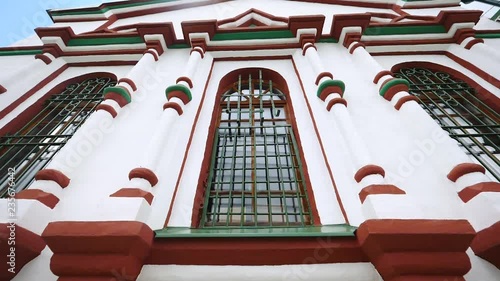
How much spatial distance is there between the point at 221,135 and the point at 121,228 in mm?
2645

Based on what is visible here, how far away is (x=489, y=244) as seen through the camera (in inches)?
90.7

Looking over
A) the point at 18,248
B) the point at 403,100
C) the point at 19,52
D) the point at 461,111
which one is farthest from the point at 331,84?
the point at 19,52

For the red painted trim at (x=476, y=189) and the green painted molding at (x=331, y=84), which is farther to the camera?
the green painted molding at (x=331, y=84)

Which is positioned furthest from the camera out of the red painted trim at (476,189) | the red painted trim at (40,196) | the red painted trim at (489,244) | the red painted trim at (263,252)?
the red painted trim at (40,196)

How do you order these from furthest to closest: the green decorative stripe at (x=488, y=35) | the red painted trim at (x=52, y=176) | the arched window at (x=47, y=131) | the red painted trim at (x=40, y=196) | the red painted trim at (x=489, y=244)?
the green decorative stripe at (x=488, y=35), the arched window at (x=47, y=131), the red painted trim at (x=52, y=176), the red painted trim at (x=40, y=196), the red painted trim at (x=489, y=244)

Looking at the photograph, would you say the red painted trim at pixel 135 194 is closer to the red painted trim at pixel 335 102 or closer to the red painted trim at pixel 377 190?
the red painted trim at pixel 377 190

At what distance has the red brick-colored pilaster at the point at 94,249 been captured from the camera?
85.8 inches

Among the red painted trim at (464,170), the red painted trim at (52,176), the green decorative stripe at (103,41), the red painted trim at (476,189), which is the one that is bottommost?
the red painted trim at (476,189)

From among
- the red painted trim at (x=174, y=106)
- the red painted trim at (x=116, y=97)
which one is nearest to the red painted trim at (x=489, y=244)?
the red painted trim at (x=174, y=106)

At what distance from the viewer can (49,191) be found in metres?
2.98

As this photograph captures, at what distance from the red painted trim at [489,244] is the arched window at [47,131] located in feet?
16.6

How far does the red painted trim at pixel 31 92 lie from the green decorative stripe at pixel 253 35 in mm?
3483

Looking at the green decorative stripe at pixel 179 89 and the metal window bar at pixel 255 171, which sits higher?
the green decorative stripe at pixel 179 89

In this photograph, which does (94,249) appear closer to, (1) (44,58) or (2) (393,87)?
(2) (393,87)
